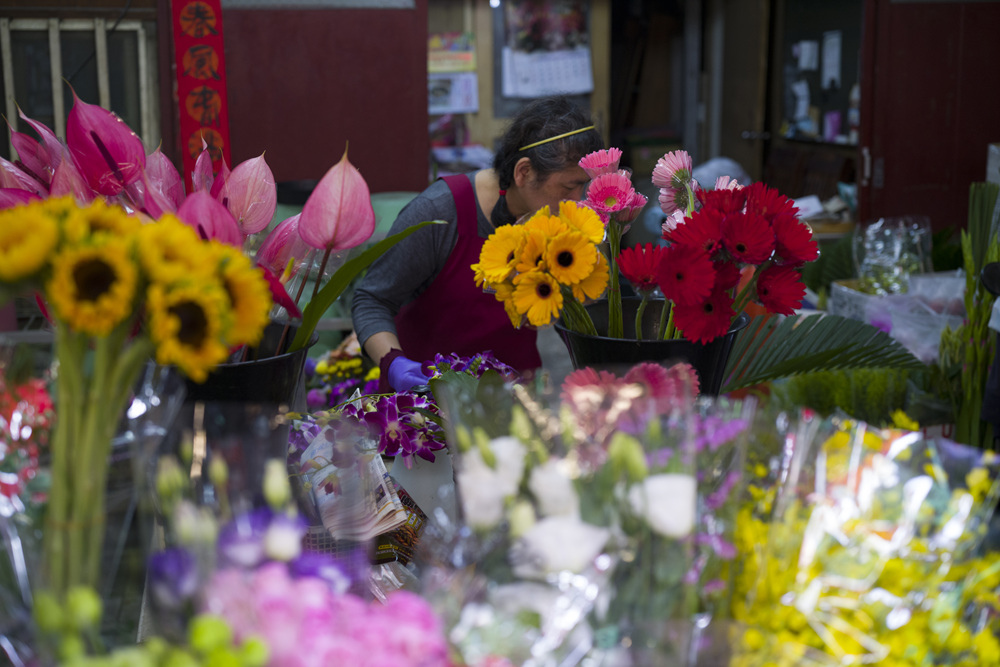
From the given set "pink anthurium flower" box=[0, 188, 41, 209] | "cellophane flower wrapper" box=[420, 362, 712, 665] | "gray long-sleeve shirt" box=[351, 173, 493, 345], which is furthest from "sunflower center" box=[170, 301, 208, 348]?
"gray long-sleeve shirt" box=[351, 173, 493, 345]

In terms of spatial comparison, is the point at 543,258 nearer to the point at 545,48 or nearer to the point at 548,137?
the point at 548,137

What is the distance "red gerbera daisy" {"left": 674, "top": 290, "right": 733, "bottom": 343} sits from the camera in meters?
1.01

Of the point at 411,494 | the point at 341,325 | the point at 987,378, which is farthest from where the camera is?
the point at 341,325

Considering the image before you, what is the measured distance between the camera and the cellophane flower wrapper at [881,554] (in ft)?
2.18

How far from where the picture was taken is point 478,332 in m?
1.76

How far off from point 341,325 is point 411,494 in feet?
5.69

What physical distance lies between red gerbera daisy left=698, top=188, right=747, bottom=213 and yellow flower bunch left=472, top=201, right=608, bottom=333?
5.3 inches

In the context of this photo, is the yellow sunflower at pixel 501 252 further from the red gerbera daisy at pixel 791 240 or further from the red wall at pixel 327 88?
the red wall at pixel 327 88

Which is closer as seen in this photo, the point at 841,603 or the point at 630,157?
the point at 841,603

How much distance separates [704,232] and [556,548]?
19.8 inches

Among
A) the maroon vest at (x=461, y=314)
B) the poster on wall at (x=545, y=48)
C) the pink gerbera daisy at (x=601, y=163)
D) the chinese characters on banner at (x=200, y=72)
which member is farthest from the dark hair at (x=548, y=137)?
the poster on wall at (x=545, y=48)

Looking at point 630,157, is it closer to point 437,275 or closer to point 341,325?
point 341,325

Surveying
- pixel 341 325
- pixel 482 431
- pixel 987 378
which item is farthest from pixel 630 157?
pixel 482 431

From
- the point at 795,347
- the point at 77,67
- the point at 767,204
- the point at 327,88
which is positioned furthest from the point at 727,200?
the point at 77,67
